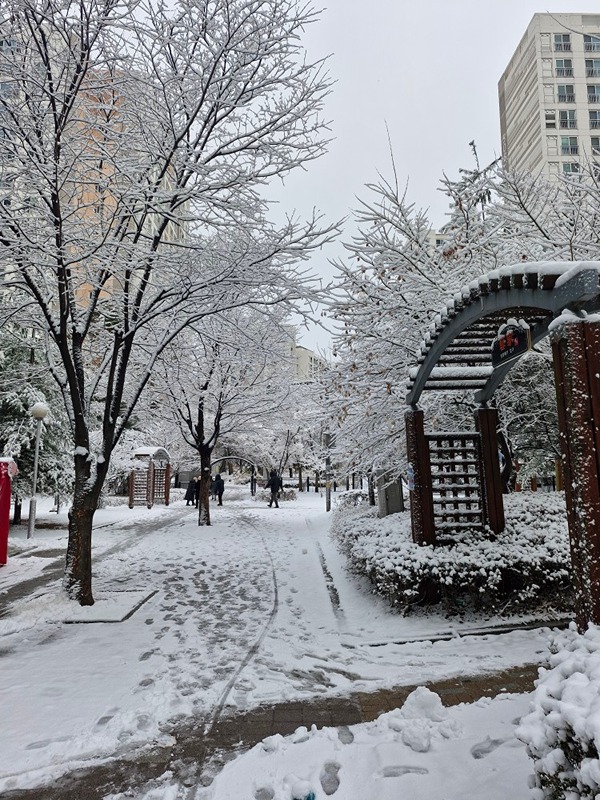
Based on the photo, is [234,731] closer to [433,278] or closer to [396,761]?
[396,761]

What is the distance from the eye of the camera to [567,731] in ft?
6.33

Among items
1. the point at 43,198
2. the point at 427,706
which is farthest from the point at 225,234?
the point at 427,706

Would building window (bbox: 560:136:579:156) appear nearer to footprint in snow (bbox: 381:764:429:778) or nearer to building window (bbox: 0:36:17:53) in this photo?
building window (bbox: 0:36:17:53)

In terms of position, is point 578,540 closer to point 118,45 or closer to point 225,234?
point 225,234

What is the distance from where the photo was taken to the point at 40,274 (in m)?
6.89

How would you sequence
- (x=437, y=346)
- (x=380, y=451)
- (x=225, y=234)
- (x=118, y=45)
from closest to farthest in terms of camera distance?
(x=437, y=346)
(x=118, y=45)
(x=225, y=234)
(x=380, y=451)

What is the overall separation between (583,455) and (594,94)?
5168cm

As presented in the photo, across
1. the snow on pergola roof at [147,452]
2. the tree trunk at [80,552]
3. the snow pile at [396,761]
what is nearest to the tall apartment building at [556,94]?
the snow on pergola roof at [147,452]

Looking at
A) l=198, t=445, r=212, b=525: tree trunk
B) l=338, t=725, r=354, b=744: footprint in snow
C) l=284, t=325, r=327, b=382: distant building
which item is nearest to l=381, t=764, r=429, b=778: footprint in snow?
l=338, t=725, r=354, b=744: footprint in snow

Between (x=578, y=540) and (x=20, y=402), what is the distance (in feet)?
52.0

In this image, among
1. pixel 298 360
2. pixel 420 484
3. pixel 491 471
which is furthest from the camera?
pixel 298 360

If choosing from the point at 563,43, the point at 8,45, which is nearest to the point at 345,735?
the point at 8,45

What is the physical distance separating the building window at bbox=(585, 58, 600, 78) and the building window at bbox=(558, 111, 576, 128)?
3892mm

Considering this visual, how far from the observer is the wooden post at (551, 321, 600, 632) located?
3.06 meters
